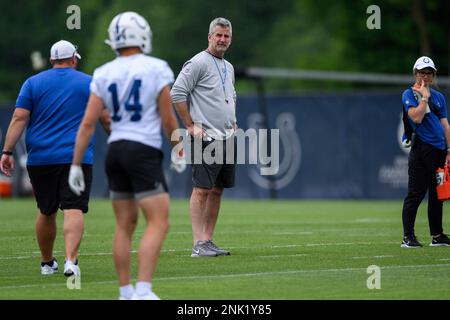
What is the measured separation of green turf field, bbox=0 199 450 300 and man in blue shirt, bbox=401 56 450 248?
314mm

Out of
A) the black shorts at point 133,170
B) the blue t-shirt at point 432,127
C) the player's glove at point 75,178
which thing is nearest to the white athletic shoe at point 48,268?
the player's glove at point 75,178

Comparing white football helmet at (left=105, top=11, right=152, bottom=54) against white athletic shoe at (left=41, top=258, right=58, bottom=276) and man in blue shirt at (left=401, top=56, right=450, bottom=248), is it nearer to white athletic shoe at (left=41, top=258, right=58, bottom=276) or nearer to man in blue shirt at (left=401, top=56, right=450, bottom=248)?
white athletic shoe at (left=41, top=258, right=58, bottom=276)

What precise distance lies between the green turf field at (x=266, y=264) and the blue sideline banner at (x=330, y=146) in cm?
940

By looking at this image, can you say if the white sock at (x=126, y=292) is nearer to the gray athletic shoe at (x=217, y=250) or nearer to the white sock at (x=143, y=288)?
the white sock at (x=143, y=288)

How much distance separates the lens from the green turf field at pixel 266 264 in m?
9.38

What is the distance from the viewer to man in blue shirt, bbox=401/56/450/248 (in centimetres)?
1326

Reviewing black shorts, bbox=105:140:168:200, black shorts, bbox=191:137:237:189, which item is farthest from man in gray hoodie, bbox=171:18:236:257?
black shorts, bbox=105:140:168:200

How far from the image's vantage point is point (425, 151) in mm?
13414

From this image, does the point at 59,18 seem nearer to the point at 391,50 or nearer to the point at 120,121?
the point at 391,50

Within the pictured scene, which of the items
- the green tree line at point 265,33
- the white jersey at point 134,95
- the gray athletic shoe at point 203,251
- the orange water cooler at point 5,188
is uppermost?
the green tree line at point 265,33

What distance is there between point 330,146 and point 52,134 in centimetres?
1900

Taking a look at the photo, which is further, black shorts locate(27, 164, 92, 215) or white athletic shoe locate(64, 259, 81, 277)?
black shorts locate(27, 164, 92, 215)
